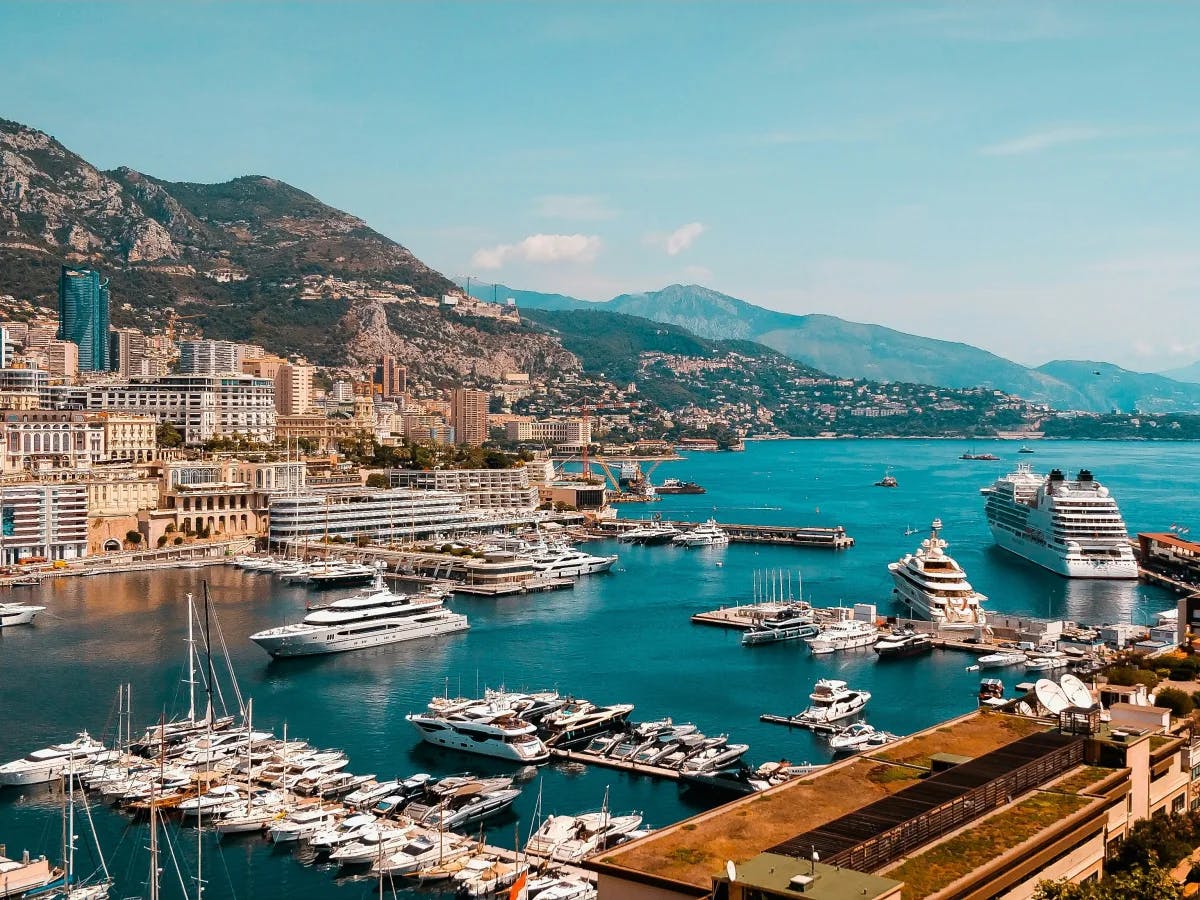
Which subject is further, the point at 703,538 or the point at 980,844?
the point at 703,538

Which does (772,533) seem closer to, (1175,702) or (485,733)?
(485,733)

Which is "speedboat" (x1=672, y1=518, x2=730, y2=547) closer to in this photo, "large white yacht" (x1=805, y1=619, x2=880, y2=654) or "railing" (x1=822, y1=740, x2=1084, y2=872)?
"large white yacht" (x1=805, y1=619, x2=880, y2=654)

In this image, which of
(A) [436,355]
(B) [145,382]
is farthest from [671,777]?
(A) [436,355]

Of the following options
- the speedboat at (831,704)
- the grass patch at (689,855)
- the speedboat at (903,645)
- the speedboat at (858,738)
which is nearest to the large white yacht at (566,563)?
the speedboat at (903,645)

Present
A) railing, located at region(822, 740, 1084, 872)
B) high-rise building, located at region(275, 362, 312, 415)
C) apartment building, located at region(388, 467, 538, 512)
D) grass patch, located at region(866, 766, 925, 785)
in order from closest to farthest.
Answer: railing, located at region(822, 740, 1084, 872)
grass patch, located at region(866, 766, 925, 785)
apartment building, located at region(388, 467, 538, 512)
high-rise building, located at region(275, 362, 312, 415)

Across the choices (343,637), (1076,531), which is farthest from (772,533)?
(343,637)

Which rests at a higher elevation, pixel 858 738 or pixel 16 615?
pixel 16 615

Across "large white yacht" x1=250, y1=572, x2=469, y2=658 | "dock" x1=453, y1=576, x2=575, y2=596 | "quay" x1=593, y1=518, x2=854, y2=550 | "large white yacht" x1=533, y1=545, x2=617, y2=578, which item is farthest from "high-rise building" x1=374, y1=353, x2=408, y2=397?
"large white yacht" x1=250, y1=572, x2=469, y2=658
